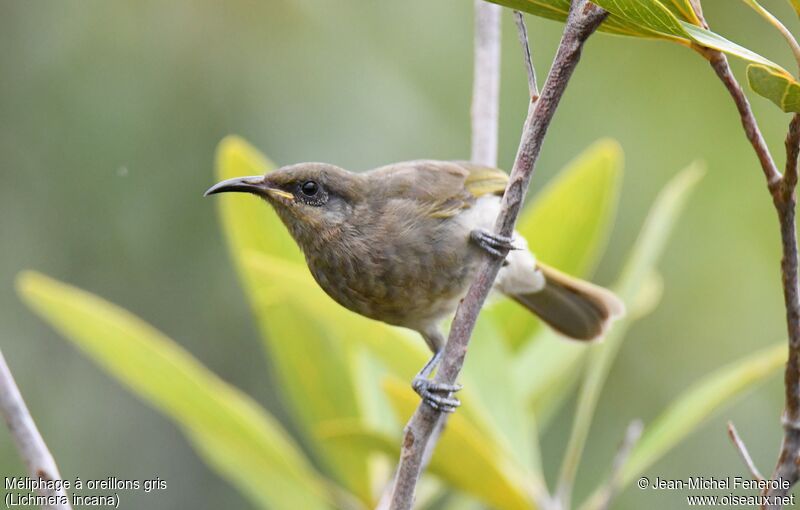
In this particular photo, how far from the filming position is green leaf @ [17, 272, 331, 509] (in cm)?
287

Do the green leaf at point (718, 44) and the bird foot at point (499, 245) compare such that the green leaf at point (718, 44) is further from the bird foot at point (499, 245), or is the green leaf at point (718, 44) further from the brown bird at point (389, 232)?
the brown bird at point (389, 232)

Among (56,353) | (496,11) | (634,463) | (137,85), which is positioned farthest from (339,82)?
(634,463)

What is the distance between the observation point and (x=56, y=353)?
16.4 ft

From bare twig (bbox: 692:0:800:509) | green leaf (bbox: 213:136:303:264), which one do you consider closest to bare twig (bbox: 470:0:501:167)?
green leaf (bbox: 213:136:303:264)

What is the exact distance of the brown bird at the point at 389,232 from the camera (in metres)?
2.83

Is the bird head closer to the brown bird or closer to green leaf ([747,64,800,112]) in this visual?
the brown bird

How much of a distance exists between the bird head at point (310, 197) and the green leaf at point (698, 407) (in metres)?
1.04

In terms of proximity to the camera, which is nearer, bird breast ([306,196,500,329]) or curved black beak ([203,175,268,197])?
curved black beak ([203,175,268,197])

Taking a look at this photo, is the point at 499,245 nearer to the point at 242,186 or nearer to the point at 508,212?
the point at 508,212

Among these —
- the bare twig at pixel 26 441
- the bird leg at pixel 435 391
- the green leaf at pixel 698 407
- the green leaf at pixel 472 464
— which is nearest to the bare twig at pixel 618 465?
the green leaf at pixel 698 407

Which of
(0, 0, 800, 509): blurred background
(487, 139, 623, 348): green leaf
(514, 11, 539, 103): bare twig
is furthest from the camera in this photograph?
(0, 0, 800, 509): blurred background

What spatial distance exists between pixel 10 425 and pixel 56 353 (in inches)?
133

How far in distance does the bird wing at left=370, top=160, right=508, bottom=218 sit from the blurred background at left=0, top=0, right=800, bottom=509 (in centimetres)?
176

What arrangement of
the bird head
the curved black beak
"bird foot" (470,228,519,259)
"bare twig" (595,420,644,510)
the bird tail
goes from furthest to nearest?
the bird tail
the bird head
the curved black beak
"bare twig" (595,420,644,510)
"bird foot" (470,228,519,259)
